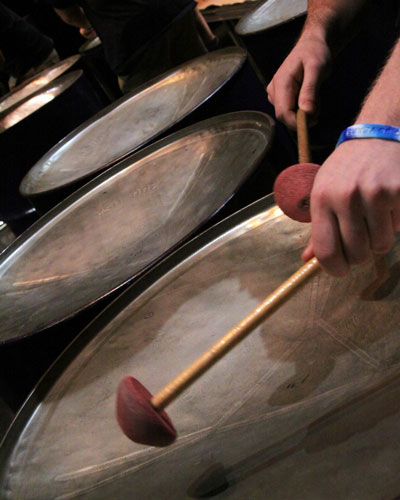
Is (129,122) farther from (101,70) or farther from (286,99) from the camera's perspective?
(101,70)

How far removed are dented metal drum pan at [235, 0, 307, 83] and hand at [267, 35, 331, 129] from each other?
0.55m

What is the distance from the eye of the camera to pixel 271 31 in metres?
1.72

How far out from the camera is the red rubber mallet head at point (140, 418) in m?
0.71

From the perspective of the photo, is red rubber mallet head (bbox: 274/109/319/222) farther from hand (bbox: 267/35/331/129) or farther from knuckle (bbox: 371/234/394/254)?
hand (bbox: 267/35/331/129)

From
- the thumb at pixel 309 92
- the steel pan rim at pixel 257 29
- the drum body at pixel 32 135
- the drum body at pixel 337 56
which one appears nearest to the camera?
the thumb at pixel 309 92

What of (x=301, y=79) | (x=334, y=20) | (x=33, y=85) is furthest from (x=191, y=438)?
(x=33, y=85)

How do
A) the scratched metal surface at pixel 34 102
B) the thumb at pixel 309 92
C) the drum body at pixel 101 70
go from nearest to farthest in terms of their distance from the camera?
the thumb at pixel 309 92, the scratched metal surface at pixel 34 102, the drum body at pixel 101 70

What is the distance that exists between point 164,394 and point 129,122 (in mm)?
1479

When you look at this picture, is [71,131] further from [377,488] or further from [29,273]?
[377,488]

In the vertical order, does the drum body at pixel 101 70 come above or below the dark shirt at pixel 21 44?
below

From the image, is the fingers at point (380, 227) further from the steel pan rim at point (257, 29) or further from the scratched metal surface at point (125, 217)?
the steel pan rim at point (257, 29)

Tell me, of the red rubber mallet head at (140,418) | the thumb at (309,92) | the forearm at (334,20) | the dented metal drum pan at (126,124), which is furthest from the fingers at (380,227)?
the dented metal drum pan at (126,124)

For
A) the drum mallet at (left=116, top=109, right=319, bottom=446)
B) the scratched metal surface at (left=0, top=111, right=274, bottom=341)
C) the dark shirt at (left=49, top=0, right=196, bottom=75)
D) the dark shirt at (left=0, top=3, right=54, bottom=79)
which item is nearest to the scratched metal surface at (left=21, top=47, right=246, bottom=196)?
the scratched metal surface at (left=0, top=111, right=274, bottom=341)

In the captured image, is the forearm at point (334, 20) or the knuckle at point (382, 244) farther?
the forearm at point (334, 20)
